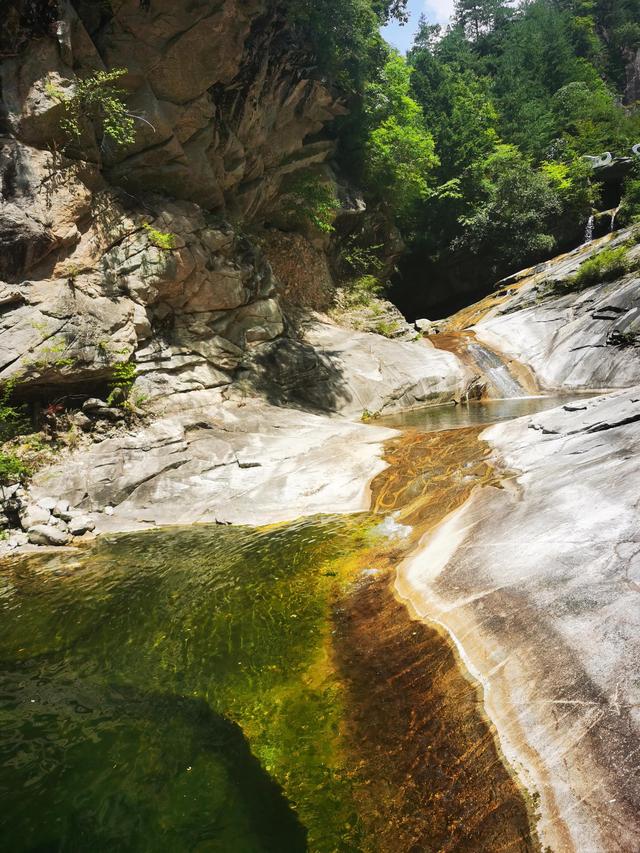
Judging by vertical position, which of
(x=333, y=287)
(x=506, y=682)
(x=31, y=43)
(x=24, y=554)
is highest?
(x=31, y=43)

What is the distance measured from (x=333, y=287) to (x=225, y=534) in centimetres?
1781

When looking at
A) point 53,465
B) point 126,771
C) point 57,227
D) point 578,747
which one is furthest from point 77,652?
point 57,227

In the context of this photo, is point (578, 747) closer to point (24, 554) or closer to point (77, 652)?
point (77, 652)

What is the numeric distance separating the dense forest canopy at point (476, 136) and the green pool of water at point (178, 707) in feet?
64.4

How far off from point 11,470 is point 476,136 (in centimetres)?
3361

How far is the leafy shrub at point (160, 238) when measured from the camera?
14.0m

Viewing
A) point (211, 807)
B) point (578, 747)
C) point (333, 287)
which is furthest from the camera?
point (333, 287)

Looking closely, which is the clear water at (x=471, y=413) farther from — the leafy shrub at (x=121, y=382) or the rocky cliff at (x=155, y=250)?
the leafy shrub at (x=121, y=382)

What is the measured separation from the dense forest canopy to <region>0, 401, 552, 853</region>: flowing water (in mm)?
19806

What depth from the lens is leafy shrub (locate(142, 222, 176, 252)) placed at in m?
14.0

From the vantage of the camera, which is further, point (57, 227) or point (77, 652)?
point (57, 227)

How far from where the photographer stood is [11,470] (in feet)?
32.8

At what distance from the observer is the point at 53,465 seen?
10859mm

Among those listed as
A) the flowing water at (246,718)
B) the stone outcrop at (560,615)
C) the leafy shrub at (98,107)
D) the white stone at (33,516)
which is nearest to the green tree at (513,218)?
the leafy shrub at (98,107)
